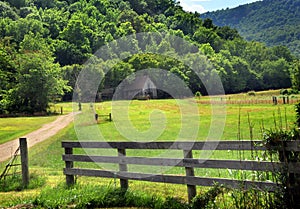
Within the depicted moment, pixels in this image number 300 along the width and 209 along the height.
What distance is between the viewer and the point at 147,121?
3825 centimetres

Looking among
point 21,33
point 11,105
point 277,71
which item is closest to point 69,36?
point 21,33

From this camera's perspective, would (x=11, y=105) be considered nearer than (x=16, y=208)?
No

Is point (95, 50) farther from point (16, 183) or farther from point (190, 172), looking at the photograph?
point (190, 172)

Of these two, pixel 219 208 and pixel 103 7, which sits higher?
pixel 103 7

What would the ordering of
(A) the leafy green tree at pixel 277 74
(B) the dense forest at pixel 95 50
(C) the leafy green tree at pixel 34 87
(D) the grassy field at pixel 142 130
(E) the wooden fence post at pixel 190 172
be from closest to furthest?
(E) the wooden fence post at pixel 190 172, (D) the grassy field at pixel 142 130, (C) the leafy green tree at pixel 34 87, (B) the dense forest at pixel 95 50, (A) the leafy green tree at pixel 277 74

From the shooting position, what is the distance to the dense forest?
62.1m

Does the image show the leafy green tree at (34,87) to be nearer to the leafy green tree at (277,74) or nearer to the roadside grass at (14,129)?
the roadside grass at (14,129)

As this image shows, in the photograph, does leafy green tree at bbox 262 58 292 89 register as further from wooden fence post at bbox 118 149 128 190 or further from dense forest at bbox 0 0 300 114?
wooden fence post at bbox 118 149 128 190

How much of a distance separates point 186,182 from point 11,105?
58368 millimetres

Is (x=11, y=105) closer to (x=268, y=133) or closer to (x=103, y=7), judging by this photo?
(x=268, y=133)

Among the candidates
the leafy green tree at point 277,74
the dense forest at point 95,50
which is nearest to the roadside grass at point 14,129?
the dense forest at point 95,50

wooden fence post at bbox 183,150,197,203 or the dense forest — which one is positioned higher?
the dense forest

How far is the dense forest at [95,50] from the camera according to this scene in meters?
62.1

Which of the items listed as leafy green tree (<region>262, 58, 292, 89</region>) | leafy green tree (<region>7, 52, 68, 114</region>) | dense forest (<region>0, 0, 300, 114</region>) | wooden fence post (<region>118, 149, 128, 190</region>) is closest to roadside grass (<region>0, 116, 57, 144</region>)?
leafy green tree (<region>7, 52, 68, 114</region>)
